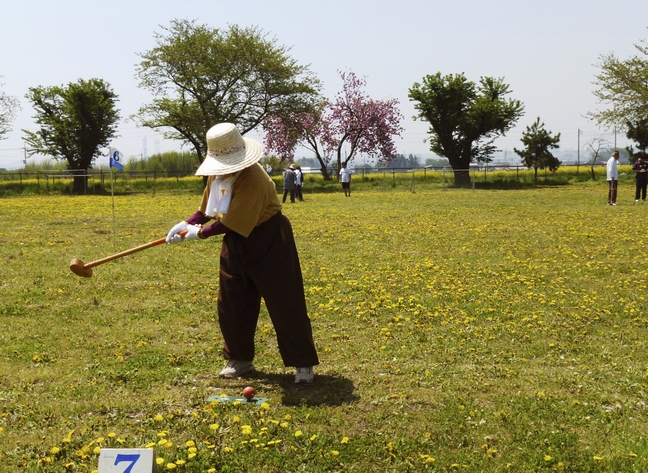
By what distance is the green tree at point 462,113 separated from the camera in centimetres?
4328

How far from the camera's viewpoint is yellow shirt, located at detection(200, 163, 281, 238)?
4.95 m

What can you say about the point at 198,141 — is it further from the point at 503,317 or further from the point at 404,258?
the point at 503,317

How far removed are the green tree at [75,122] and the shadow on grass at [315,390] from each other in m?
42.9

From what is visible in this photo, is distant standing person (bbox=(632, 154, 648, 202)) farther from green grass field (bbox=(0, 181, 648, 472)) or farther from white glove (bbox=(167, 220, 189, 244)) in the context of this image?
white glove (bbox=(167, 220, 189, 244))

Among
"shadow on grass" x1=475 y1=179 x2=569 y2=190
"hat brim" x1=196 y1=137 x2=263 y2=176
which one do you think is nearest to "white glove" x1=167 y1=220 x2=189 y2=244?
"hat brim" x1=196 y1=137 x2=263 y2=176

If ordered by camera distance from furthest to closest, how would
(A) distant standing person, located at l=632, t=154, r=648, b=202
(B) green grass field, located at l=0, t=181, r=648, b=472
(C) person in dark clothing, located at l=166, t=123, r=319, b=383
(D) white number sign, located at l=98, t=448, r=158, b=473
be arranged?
(A) distant standing person, located at l=632, t=154, r=648, b=202
(C) person in dark clothing, located at l=166, t=123, r=319, b=383
(B) green grass field, located at l=0, t=181, r=648, b=472
(D) white number sign, located at l=98, t=448, r=158, b=473

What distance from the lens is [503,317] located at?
730 centimetres

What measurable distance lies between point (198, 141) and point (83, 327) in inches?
1594

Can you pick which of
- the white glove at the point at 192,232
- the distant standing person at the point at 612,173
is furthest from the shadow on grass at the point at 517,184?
the white glove at the point at 192,232

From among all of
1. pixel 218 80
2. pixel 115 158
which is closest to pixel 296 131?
pixel 218 80

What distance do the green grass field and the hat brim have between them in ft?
5.32

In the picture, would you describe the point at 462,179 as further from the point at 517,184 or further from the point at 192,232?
the point at 192,232

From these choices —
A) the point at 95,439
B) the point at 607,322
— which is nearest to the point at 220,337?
the point at 95,439

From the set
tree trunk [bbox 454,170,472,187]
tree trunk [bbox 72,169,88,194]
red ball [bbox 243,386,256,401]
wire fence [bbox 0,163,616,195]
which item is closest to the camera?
red ball [bbox 243,386,256,401]
